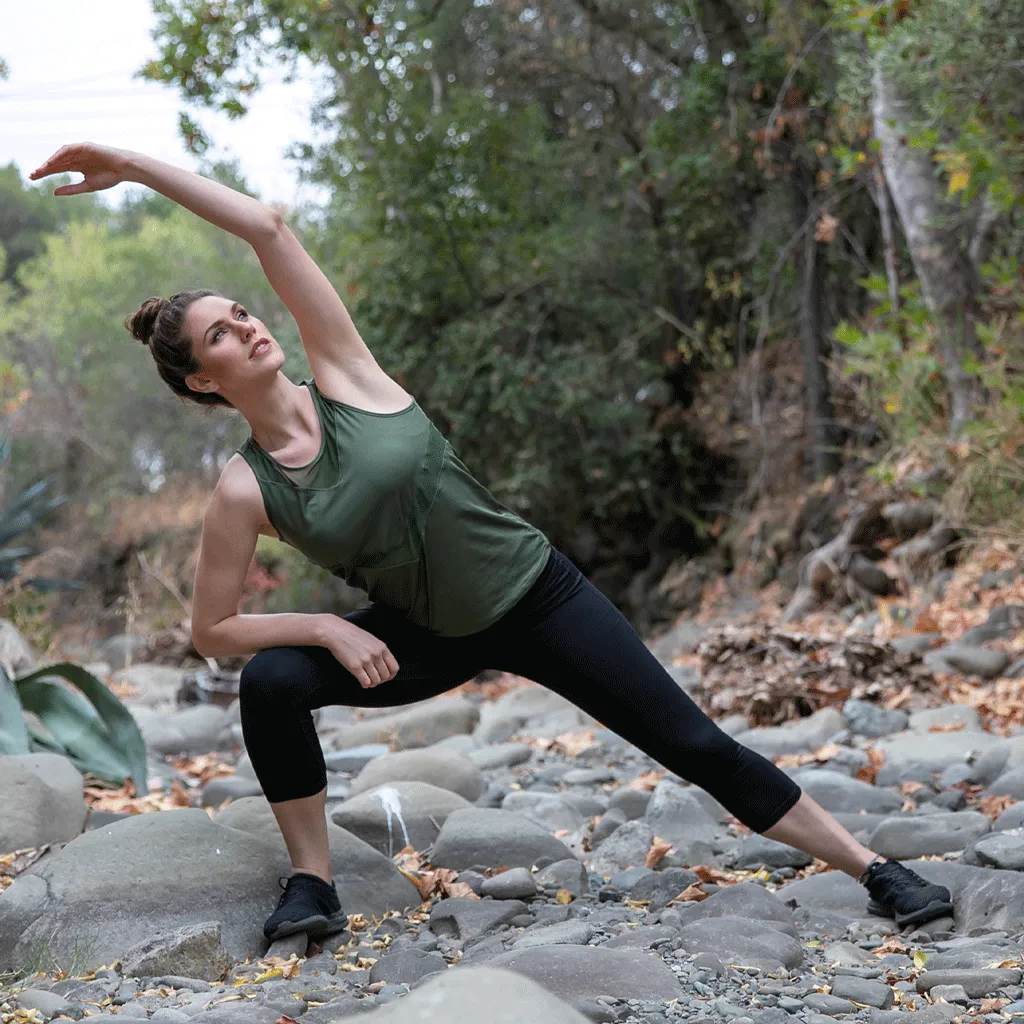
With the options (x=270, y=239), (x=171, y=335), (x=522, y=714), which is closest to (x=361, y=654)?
(x=171, y=335)

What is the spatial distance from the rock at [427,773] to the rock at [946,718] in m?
1.98

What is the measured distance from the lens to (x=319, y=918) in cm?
278

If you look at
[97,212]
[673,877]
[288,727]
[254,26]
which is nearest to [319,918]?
[288,727]

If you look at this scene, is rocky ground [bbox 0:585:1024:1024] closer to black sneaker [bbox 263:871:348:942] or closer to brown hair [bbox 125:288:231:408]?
black sneaker [bbox 263:871:348:942]

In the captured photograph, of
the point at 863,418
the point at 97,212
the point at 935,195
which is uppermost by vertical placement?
the point at 97,212

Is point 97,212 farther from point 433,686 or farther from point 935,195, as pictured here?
point 433,686

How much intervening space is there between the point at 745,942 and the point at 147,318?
6.30ft

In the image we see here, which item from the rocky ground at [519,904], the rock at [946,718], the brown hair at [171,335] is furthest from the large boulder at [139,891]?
the rock at [946,718]

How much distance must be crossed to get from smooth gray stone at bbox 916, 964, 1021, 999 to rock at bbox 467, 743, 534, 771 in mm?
3197

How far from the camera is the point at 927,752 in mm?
4699

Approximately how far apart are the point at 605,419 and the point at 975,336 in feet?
13.0

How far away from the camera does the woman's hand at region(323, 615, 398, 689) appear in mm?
2793

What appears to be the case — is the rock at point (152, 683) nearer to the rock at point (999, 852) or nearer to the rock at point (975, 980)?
the rock at point (999, 852)

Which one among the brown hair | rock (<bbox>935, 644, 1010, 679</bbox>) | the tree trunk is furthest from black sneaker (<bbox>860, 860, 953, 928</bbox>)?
the tree trunk
